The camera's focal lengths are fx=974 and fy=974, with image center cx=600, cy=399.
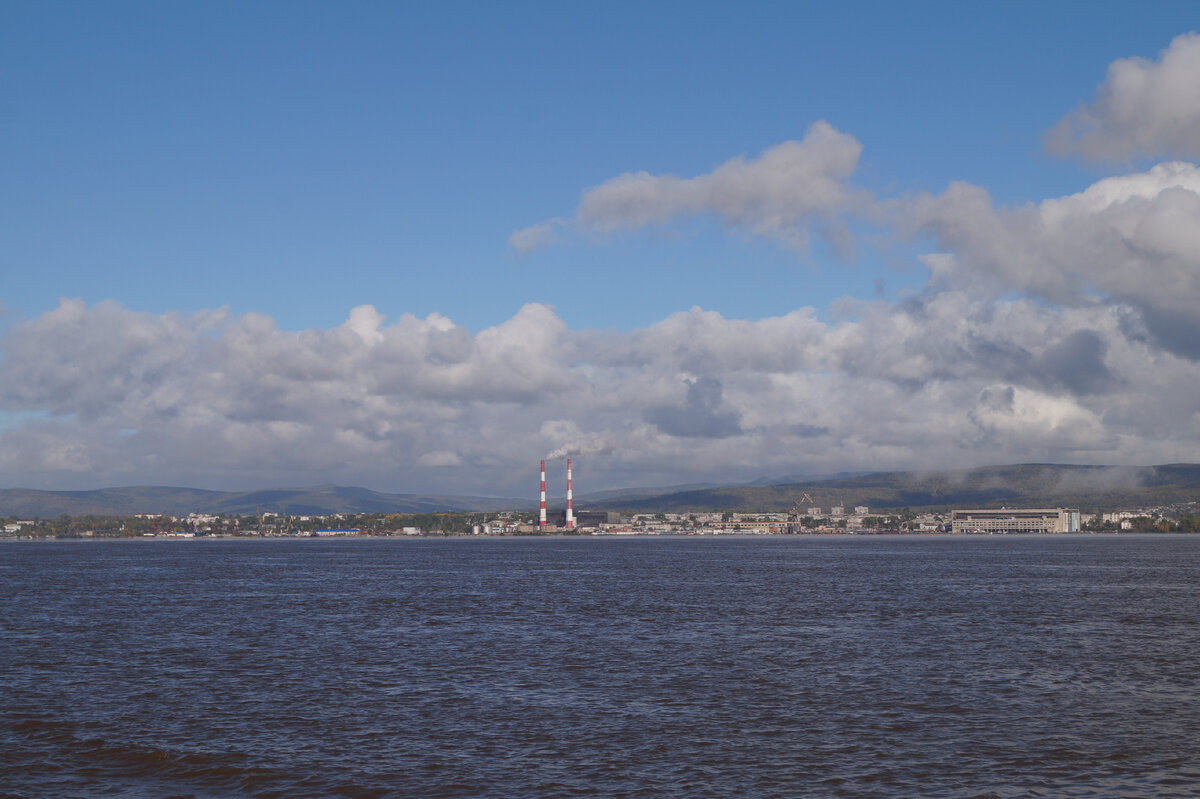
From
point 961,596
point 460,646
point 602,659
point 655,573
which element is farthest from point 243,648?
point 655,573

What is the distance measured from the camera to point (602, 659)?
5134 cm

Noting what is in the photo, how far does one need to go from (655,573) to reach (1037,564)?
224 feet

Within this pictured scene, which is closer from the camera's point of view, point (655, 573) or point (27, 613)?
point (27, 613)

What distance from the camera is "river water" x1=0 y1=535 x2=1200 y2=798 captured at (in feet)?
95.4

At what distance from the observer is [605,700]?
40.2 metres

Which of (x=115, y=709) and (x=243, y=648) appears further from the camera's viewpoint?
(x=243, y=648)

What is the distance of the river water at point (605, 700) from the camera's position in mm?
29078

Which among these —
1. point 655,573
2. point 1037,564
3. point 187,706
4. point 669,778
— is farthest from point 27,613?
point 1037,564

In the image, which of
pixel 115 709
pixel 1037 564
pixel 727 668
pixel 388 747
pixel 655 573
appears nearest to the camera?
pixel 388 747

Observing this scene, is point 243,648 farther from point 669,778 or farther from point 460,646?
point 669,778

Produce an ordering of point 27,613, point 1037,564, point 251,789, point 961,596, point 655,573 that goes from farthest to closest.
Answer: point 1037,564 < point 655,573 < point 961,596 < point 27,613 < point 251,789

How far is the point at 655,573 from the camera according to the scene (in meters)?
141

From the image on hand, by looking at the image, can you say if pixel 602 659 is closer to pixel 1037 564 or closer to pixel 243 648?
pixel 243 648

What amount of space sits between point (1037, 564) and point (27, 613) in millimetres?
145713
